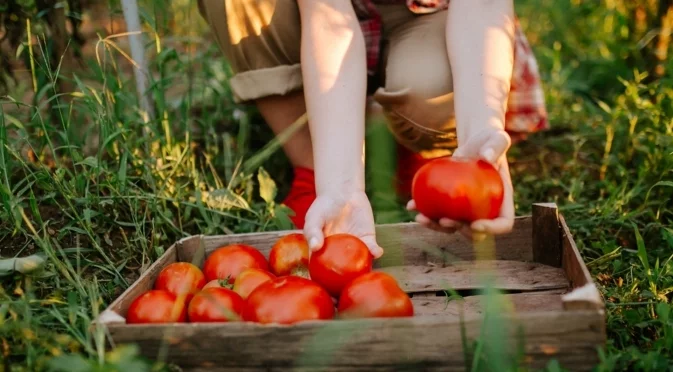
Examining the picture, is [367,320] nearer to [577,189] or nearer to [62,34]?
[577,189]

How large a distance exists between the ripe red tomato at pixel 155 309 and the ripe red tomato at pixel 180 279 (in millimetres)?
78

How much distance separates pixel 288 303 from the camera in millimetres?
1293

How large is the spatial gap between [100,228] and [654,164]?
157cm

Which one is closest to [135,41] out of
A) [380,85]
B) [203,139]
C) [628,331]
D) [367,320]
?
[203,139]

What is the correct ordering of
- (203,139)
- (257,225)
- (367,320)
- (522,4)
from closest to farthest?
1. (367,320)
2. (257,225)
3. (203,139)
4. (522,4)

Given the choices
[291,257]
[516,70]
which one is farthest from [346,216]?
[516,70]

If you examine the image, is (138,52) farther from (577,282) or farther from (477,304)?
(577,282)

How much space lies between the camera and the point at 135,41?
2135 millimetres

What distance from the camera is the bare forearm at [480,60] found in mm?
1547

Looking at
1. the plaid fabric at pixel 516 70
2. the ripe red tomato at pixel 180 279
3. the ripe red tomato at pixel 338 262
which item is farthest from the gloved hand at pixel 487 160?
the plaid fabric at pixel 516 70

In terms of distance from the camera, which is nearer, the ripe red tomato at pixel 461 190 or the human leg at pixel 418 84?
the ripe red tomato at pixel 461 190

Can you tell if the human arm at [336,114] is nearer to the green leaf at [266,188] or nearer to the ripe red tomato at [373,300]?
the ripe red tomato at [373,300]

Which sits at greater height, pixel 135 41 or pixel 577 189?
pixel 135 41

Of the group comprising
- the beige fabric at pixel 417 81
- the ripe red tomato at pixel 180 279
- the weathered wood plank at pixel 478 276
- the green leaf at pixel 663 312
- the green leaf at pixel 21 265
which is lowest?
the weathered wood plank at pixel 478 276
